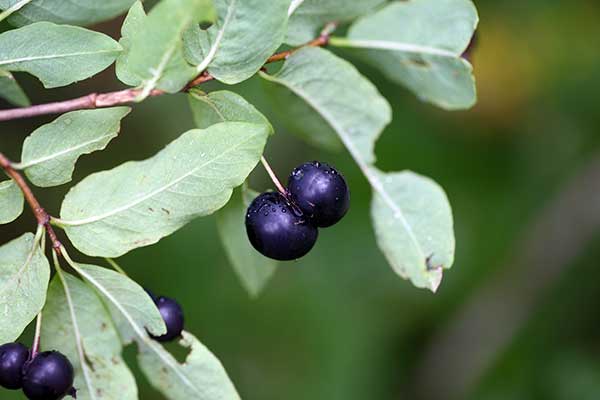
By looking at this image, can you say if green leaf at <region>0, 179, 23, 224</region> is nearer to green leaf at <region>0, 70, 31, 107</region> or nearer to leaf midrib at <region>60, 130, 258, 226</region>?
leaf midrib at <region>60, 130, 258, 226</region>

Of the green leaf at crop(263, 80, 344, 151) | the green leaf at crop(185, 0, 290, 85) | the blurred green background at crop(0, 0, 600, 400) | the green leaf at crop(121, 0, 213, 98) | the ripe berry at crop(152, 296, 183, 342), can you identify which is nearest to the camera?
the green leaf at crop(121, 0, 213, 98)

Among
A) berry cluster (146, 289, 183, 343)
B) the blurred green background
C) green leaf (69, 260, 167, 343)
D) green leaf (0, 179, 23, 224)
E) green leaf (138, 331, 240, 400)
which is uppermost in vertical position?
green leaf (0, 179, 23, 224)

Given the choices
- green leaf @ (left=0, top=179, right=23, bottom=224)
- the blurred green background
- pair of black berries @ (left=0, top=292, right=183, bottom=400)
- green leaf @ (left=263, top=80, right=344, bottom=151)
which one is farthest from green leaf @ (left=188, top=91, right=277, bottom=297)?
the blurred green background

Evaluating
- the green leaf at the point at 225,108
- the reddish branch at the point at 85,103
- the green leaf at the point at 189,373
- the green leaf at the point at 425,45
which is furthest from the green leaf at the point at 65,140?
the green leaf at the point at 425,45

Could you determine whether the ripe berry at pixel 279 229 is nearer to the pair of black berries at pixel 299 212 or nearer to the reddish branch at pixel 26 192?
the pair of black berries at pixel 299 212

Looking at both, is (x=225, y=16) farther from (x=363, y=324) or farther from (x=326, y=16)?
(x=363, y=324)

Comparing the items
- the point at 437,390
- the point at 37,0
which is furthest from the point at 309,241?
the point at 437,390
